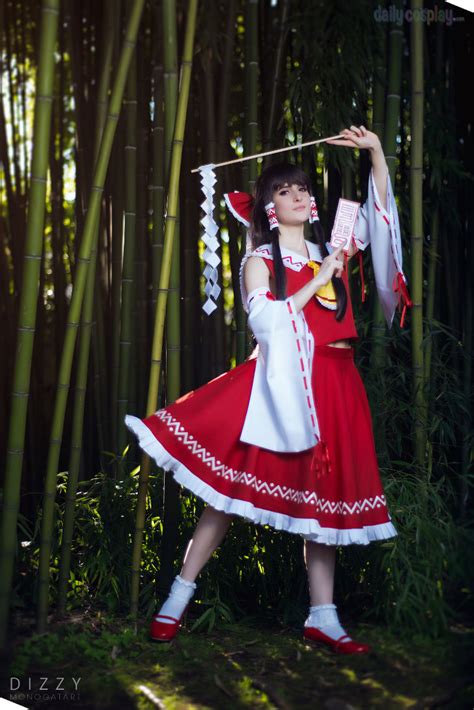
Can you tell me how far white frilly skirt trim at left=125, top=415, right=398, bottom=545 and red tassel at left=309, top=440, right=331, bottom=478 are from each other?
0.37ft

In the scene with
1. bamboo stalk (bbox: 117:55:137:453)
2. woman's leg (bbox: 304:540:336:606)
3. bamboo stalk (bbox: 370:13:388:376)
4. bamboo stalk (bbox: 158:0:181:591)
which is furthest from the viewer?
bamboo stalk (bbox: 117:55:137:453)

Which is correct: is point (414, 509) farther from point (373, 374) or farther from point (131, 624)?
point (131, 624)

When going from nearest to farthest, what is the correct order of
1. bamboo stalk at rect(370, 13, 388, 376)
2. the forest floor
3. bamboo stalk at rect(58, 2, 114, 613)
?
the forest floor < bamboo stalk at rect(58, 2, 114, 613) < bamboo stalk at rect(370, 13, 388, 376)

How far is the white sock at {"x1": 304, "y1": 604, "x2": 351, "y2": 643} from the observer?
2.04m

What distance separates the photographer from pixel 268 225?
2199 mm

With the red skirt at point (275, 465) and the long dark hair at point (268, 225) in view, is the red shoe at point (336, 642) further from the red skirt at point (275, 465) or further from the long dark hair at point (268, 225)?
the long dark hair at point (268, 225)

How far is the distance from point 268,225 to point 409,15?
0.88 metres

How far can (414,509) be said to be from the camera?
7.48 feet

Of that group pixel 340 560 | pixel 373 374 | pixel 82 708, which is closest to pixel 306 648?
pixel 340 560

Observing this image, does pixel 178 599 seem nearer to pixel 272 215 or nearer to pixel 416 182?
pixel 272 215

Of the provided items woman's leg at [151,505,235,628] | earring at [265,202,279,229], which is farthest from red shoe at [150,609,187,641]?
earring at [265,202,279,229]

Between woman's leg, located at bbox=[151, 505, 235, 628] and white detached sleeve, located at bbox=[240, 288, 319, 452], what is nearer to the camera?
white detached sleeve, located at bbox=[240, 288, 319, 452]

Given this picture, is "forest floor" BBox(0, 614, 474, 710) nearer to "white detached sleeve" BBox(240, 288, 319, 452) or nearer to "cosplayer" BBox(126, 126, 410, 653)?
"cosplayer" BBox(126, 126, 410, 653)

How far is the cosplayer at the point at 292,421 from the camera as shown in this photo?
6.58 ft
